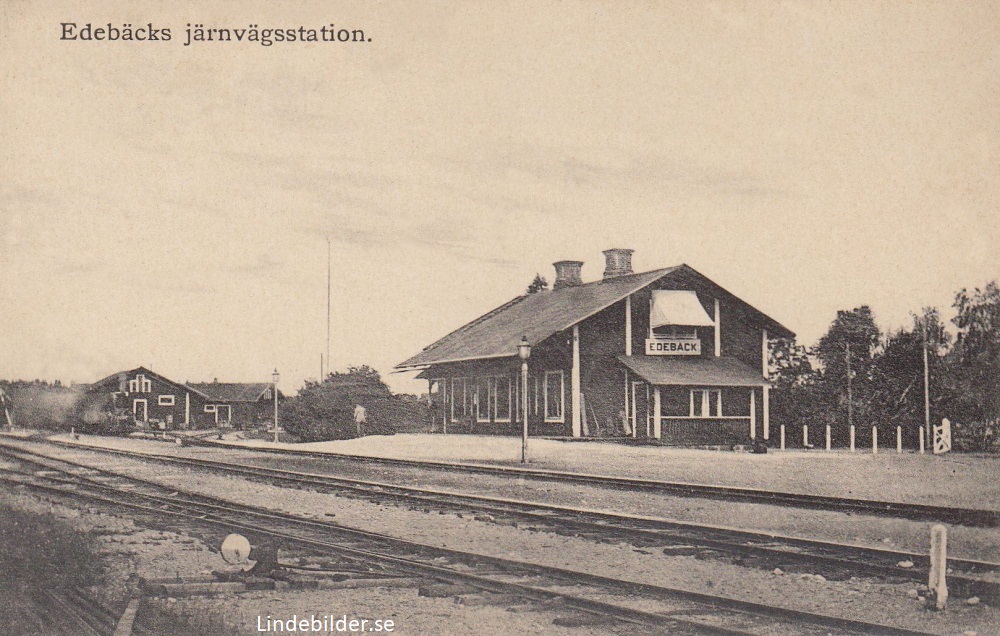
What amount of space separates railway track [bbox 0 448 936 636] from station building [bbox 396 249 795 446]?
48.5ft

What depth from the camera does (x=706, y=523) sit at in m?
10.3

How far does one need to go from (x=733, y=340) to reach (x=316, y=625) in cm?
2080

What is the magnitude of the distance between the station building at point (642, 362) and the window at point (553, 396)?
3 centimetres

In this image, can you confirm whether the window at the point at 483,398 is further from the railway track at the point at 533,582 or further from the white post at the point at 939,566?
the white post at the point at 939,566

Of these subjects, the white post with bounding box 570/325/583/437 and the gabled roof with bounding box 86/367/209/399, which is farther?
the white post with bounding box 570/325/583/437

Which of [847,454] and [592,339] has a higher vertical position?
[592,339]

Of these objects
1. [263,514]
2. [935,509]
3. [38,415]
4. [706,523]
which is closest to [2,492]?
[38,415]

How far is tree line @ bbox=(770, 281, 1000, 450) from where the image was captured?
37.2ft

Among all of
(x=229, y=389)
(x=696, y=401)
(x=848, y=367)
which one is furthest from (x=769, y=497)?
(x=696, y=401)

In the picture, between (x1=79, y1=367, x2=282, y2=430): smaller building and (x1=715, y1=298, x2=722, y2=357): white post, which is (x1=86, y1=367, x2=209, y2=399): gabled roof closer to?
(x1=79, y1=367, x2=282, y2=430): smaller building

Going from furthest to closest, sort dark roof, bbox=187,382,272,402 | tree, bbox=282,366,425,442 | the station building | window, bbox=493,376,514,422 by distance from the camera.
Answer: window, bbox=493,376,514,422 → tree, bbox=282,366,425,442 → the station building → dark roof, bbox=187,382,272,402

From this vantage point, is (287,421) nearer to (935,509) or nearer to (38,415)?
(38,415)

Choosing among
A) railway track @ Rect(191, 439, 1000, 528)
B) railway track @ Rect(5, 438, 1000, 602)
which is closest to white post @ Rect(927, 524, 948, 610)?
railway track @ Rect(5, 438, 1000, 602)

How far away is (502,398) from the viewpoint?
28.8 metres
